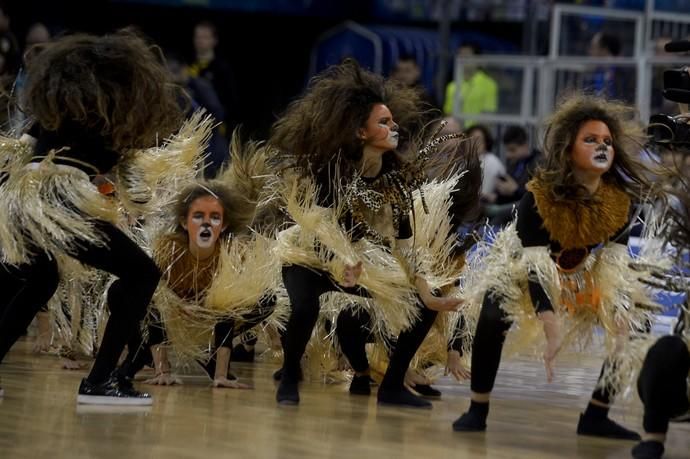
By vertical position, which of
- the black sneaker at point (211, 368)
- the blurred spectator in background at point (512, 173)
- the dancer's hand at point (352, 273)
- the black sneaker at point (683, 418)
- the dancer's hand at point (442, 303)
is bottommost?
the black sneaker at point (211, 368)

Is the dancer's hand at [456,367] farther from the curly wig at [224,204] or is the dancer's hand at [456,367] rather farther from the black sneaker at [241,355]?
the black sneaker at [241,355]

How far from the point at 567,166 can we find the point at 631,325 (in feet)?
1.94

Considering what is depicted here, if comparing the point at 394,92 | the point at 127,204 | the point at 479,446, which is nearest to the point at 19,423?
the point at 127,204

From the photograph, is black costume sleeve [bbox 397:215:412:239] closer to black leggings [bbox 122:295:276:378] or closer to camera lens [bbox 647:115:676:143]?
black leggings [bbox 122:295:276:378]

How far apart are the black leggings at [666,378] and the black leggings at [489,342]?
1.79 feet

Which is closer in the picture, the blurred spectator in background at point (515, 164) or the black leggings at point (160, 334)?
the black leggings at point (160, 334)

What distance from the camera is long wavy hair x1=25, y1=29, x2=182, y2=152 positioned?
209 inches

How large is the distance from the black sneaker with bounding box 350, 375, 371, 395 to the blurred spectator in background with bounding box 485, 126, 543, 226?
10.6ft

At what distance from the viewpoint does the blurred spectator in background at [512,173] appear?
9.72 metres

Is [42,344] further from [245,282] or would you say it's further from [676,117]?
[676,117]

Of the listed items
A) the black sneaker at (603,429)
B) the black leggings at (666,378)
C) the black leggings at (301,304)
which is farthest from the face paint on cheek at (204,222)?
the black leggings at (666,378)

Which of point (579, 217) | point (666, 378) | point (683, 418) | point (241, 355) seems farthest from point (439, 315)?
point (666, 378)

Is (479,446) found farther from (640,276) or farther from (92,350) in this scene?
(92,350)

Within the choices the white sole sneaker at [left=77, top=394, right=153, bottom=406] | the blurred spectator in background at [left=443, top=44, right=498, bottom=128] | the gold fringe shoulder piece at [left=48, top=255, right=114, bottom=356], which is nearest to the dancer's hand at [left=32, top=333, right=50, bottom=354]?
the gold fringe shoulder piece at [left=48, top=255, right=114, bottom=356]
